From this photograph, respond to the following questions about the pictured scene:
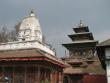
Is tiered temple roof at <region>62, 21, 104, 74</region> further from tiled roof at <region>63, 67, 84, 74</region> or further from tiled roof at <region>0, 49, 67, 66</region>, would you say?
tiled roof at <region>0, 49, 67, 66</region>

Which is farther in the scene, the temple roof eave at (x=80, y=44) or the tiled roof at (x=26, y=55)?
the temple roof eave at (x=80, y=44)

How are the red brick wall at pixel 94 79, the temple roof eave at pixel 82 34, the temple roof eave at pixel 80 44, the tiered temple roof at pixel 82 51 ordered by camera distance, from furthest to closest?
the temple roof eave at pixel 82 34 < the temple roof eave at pixel 80 44 < the tiered temple roof at pixel 82 51 < the red brick wall at pixel 94 79

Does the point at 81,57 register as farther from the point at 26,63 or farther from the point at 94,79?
the point at 26,63

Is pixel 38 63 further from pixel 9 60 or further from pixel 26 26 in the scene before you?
pixel 26 26

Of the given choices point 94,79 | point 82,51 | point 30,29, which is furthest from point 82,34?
point 30,29

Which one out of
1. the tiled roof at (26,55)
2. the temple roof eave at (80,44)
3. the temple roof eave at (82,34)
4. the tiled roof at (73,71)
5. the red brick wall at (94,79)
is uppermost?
the temple roof eave at (82,34)

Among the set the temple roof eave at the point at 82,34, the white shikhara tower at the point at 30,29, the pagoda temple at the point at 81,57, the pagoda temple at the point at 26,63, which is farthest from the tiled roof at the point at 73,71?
the temple roof eave at the point at 82,34

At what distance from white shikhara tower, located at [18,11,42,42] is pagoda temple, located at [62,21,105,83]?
26.7ft

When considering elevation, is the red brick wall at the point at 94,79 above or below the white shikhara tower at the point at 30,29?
below

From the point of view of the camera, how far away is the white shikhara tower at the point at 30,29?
26953 millimetres

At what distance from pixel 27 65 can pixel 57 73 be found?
5736 millimetres

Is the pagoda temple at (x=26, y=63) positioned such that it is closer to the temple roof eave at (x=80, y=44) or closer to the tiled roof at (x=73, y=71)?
the tiled roof at (x=73, y=71)

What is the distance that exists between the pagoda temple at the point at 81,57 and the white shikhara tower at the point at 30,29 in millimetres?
8146

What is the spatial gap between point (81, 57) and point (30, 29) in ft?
59.7
